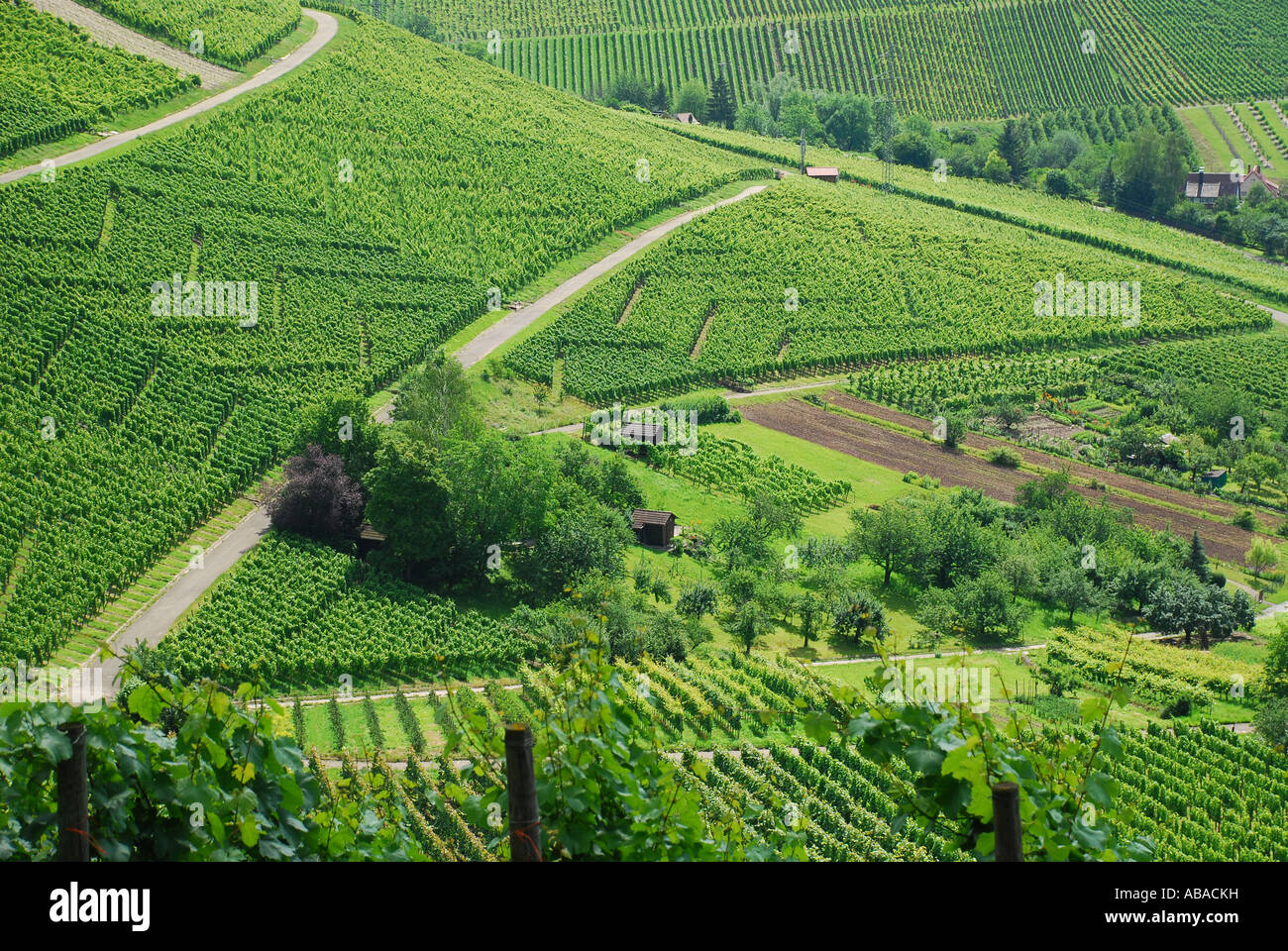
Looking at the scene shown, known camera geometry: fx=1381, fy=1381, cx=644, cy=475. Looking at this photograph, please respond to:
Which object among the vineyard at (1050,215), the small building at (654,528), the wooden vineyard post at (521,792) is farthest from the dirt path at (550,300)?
the wooden vineyard post at (521,792)

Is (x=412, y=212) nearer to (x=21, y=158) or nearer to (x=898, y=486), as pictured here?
(x=21, y=158)

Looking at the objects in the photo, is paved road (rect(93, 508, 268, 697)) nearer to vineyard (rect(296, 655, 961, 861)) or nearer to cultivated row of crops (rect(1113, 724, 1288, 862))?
vineyard (rect(296, 655, 961, 861))

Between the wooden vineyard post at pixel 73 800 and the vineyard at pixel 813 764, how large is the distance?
28.5m

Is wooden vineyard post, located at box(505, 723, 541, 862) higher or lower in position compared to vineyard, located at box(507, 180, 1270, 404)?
lower

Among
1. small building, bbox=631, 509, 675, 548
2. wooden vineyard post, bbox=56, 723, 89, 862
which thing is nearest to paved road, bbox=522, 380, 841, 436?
small building, bbox=631, 509, 675, 548

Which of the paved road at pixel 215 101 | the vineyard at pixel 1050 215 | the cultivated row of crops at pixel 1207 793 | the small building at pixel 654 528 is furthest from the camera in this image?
the vineyard at pixel 1050 215

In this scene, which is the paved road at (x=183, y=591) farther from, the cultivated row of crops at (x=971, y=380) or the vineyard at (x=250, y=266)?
the cultivated row of crops at (x=971, y=380)

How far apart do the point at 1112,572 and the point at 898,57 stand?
128834 millimetres

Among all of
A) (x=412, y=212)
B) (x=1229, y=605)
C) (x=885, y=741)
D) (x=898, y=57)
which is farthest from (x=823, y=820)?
(x=898, y=57)

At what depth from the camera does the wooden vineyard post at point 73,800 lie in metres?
8.34

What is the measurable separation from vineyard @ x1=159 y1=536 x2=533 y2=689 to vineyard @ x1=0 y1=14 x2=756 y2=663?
4584mm

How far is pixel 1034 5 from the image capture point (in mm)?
185125

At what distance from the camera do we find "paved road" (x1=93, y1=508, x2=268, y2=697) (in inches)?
1933

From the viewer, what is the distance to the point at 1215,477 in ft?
257
